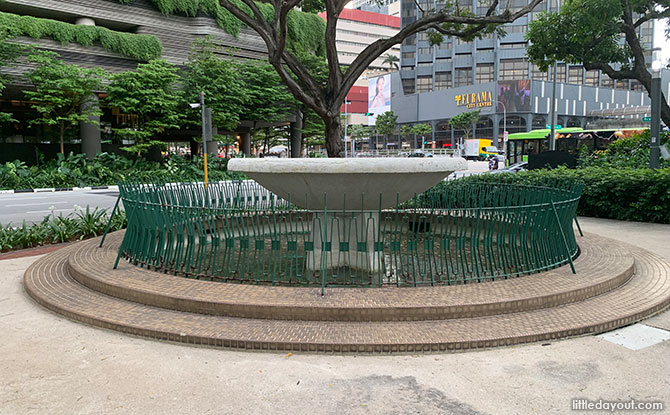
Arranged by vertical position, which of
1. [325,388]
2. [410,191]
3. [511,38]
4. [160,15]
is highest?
[511,38]

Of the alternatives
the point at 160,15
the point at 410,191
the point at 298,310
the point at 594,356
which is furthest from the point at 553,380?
the point at 160,15

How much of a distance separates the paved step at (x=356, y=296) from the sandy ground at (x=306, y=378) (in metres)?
0.62

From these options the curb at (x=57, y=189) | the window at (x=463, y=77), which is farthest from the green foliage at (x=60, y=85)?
the window at (x=463, y=77)

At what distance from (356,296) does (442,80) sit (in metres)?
87.1

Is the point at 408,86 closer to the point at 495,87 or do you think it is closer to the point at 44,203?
the point at 495,87

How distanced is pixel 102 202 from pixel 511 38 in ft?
254

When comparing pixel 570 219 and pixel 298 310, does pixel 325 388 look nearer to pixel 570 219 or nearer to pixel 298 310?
pixel 298 310

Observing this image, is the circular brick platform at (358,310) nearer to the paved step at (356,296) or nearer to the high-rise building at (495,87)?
the paved step at (356,296)

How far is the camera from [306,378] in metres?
3.83

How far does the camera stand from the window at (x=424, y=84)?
291 ft

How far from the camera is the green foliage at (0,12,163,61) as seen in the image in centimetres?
2392

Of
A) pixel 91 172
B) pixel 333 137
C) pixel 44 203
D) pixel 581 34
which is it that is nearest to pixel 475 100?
pixel 581 34

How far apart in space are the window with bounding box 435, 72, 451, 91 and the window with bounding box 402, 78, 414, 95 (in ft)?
20.2

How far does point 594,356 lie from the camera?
165 inches
